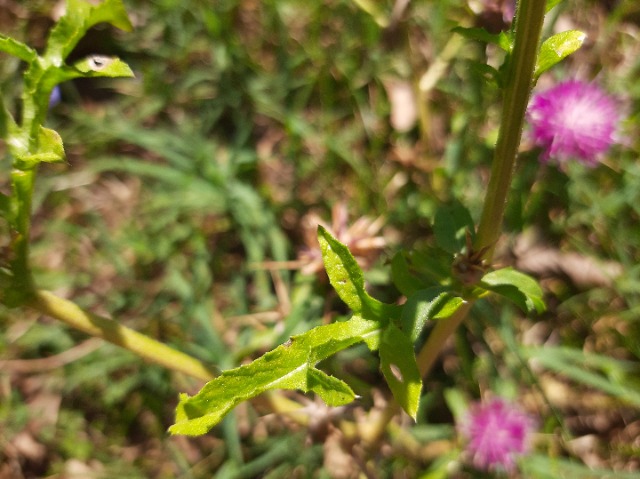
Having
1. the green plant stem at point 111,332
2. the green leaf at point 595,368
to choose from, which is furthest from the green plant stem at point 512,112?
the green leaf at point 595,368

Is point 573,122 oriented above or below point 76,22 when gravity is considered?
below

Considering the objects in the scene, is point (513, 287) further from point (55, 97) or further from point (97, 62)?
point (55, 97)

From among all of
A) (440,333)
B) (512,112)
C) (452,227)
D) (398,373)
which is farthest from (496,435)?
(512,112)

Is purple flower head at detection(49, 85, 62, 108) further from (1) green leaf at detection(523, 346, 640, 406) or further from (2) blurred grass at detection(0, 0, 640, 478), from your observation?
(1) green leaf at detection(523, 346, 640, 406)

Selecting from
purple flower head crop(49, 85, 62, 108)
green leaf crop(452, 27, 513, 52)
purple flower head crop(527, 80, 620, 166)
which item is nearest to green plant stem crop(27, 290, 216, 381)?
green leaf crop(452, 27, 513, 52)

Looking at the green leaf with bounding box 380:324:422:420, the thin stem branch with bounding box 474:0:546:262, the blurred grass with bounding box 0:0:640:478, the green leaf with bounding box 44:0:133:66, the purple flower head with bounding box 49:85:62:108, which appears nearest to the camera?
the thin stem branch with bounding box 474:0:546:262

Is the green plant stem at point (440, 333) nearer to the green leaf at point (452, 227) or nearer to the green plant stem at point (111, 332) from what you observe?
the green leaf at point (452, 227)
